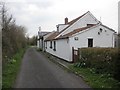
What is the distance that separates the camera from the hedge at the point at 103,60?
35.1ft

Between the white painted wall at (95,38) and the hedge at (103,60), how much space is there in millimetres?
5532

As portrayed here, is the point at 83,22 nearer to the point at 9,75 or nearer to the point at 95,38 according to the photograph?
the point at 95,38

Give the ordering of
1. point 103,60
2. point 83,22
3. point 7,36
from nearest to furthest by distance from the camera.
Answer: point 103,60 → point 7,36 → point 83,22

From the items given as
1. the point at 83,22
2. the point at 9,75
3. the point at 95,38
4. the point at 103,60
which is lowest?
the point at 9,75

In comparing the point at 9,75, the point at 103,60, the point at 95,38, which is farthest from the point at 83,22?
the point at 9,75

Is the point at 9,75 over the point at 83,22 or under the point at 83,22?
under

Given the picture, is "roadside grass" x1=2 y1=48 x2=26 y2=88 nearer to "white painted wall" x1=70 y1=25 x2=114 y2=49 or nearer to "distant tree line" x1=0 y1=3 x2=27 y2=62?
"distant tree line" x1=0 y1=3 x2=27 y2=62

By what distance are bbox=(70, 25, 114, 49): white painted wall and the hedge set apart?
553cm

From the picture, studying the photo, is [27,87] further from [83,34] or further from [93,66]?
[83,34]

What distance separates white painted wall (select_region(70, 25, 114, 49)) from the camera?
2377cm

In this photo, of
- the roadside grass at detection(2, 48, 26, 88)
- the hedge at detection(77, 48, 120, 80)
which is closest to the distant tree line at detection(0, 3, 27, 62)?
the roadside grass at detection(2, 48, 26, 88)

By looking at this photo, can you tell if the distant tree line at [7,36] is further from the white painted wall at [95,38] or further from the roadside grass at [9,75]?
the white painted wall at [95,38]

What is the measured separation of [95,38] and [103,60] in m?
10.8

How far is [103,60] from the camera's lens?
1355 cm
